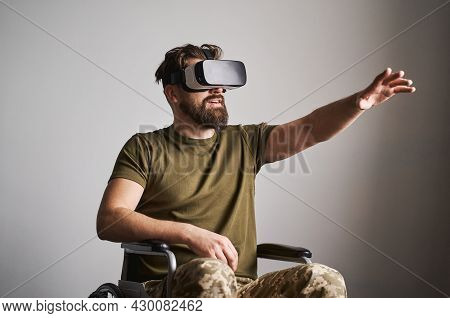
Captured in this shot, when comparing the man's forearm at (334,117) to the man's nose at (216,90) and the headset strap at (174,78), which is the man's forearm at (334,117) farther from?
the headset strap at (174,78)

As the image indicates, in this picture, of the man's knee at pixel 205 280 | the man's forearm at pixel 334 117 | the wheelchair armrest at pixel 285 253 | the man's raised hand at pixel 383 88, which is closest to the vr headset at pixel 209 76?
the man's forearm at pixel 334 117

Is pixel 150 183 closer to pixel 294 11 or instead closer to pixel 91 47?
pixel 91 47

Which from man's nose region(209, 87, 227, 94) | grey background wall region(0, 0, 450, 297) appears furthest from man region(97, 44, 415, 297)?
grey background wall region(0, 0, 450, 297)

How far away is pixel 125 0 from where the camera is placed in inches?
118

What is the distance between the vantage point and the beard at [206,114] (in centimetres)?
223

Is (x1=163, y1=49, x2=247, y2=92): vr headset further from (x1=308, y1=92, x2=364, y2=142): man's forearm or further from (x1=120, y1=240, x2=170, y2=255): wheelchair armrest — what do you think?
(x1=120, y1=240, x2=170, y2=255): wheelchair armrest

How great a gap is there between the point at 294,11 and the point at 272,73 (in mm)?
295

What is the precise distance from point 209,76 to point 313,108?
1.13 metres

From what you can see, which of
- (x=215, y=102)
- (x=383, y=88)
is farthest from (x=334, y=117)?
(x=215, y=102)

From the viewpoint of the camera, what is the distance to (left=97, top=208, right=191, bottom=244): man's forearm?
6.25 feet

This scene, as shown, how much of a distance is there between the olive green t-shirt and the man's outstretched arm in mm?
124

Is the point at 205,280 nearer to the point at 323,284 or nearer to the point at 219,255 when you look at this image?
the point at 219,255

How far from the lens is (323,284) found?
5.89 feet
